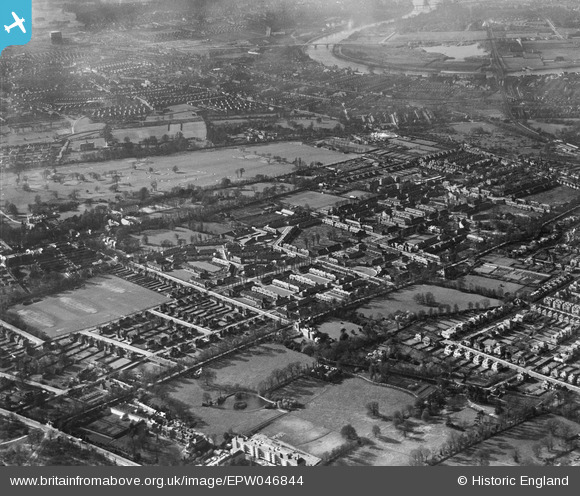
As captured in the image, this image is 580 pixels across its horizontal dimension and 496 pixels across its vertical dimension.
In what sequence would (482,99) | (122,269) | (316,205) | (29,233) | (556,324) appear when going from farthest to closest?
(482,99) < (316,205) < (29,233) < (122,269) < (556,324)

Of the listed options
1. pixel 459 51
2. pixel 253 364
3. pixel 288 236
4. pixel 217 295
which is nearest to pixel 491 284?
pixel 288 236

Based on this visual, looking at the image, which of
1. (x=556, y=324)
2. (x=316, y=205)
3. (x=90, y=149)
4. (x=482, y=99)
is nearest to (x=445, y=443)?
(x=556, y=324)

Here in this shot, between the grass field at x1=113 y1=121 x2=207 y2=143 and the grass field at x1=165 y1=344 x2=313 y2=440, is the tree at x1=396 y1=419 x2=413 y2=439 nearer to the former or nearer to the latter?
the grass field at x1=165 y1=344 x2=313 y2=440

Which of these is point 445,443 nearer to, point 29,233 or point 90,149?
point 29,233

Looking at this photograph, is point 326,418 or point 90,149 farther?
point 90,149

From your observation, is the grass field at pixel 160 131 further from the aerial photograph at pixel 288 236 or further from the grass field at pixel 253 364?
the grass field at pixel 253 364

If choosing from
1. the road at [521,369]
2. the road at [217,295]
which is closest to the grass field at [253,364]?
the road at [217,295]

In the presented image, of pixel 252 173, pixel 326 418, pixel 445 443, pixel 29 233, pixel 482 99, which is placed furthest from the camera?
pixel 482 99
